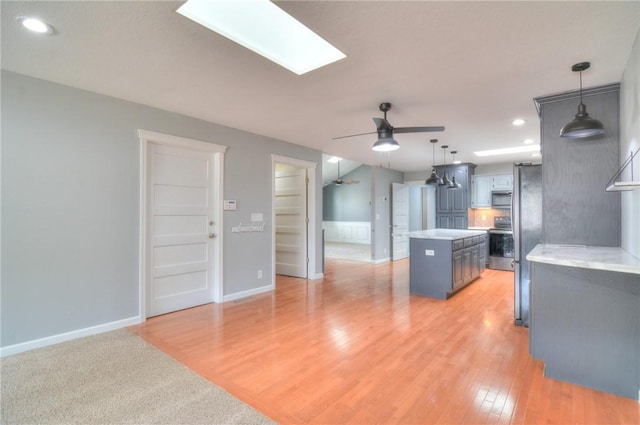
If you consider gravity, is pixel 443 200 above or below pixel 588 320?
above

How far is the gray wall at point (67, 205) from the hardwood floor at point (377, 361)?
2.36ft

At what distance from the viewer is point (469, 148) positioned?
593 cm

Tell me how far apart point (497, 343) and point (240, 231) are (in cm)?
349

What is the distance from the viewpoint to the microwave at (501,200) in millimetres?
7309

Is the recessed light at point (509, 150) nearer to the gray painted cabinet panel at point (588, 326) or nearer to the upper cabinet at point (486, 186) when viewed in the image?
the upper cabinet at point (486, 186)

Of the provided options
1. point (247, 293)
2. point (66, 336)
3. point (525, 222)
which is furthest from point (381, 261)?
point (66, 336)

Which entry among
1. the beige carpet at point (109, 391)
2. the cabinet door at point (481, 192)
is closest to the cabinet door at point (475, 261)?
the cabinet door at point (481, 192)

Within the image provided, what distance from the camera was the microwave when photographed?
7.31 metres

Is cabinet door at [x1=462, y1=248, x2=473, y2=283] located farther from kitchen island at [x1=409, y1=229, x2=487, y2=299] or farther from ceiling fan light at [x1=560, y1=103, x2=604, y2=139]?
ceiling fan light at [x1=560, y1=103, x2=604, y2=139]

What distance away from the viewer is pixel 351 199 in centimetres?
1248

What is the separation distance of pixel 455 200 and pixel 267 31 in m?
6.67

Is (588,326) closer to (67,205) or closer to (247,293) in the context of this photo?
(247,293)

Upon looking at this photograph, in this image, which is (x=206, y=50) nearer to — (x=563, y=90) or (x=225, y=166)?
(x=225, y=166)

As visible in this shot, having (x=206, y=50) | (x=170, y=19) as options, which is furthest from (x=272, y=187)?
(x=170, y=19)
